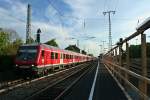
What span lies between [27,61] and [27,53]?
103 centimetres

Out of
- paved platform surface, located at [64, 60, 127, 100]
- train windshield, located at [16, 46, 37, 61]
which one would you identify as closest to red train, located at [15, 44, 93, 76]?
train windshield, located at [16, 46, 37, 61]

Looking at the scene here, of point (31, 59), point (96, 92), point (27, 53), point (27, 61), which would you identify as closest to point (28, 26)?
point (27, 53)

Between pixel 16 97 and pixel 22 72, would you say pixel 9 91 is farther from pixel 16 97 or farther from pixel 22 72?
pixel 22 72

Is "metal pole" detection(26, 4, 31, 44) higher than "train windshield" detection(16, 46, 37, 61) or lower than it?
higher

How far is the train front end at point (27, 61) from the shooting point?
88.5ft

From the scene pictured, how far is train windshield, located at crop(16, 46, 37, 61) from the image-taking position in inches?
1107

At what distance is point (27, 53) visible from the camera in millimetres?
28531

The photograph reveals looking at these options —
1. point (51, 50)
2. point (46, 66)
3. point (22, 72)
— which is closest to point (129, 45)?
point (22, 72)

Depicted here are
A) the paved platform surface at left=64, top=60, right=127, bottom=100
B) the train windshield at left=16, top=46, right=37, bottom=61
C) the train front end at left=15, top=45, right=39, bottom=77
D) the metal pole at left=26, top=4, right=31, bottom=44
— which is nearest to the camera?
the paved platform surface at left=64, top=60, right=127, bottom=100

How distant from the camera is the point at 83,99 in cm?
1457

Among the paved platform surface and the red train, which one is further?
the red train

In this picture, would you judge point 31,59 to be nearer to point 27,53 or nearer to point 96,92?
point 27,53

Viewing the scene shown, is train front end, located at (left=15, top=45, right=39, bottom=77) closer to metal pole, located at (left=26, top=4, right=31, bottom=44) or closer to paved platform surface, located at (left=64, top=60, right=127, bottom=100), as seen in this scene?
metal pole, located at (left=26, top=4, right=31, bottom=44)

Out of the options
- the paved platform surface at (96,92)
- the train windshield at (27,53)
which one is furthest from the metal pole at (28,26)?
the paved platform surface at (96,92)
